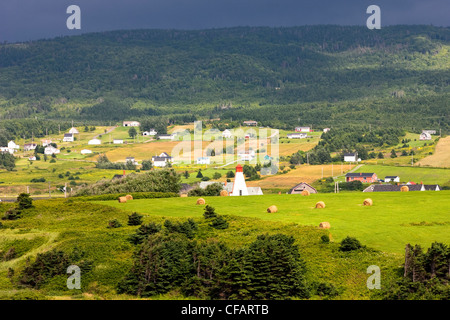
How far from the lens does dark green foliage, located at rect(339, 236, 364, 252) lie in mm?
44688

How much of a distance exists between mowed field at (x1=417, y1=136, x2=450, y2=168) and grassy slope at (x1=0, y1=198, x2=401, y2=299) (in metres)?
96.1

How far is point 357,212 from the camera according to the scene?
181 feet

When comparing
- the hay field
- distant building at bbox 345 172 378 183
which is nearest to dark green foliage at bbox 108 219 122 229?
the hay field

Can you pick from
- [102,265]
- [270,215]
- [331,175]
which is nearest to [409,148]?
[331,175]

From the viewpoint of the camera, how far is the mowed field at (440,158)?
14834cm

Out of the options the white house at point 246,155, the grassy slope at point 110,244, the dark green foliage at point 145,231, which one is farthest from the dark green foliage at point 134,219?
the white house at point 246,155

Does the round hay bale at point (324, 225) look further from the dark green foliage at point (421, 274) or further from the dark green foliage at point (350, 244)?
the dark green foliage at point (421, 274)

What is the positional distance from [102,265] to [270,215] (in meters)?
14.7

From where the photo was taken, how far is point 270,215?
56.2m

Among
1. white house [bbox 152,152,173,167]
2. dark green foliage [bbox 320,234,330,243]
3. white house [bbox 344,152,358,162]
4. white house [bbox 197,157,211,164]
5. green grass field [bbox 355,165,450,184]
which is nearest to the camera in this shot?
dark green foliage [bbox 320,234,330,243]

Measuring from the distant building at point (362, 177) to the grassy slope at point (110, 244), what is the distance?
71841 mm

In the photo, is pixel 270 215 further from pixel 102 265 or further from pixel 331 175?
pixel 331 175

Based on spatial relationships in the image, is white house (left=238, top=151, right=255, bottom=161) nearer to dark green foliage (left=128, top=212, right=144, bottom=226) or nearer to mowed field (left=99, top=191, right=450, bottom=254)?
mowed field (left=99, top=191, right=450, bottom=254)

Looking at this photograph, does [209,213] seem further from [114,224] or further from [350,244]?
[350,244]
